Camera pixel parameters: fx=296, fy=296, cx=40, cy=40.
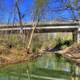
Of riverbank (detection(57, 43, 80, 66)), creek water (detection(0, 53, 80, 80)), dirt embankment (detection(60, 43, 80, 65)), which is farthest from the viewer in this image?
dirt embankment (detection(60, 43, 80, 65))

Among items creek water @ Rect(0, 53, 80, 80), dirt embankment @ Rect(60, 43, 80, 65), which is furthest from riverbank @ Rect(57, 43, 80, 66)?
creek water @ Rect(0, 53, 80, 80)

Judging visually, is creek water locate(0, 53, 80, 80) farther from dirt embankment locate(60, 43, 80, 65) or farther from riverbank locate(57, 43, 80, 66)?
dirt embankment locate(60, 43, 80, 65)

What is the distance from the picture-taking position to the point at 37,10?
35719mm

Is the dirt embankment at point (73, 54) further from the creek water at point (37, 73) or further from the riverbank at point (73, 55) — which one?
the creek water at point (37, 73)

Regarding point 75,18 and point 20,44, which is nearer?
point 75,18

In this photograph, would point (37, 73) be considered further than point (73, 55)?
No

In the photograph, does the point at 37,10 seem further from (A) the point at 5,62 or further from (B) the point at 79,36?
(B) the point at 79,36

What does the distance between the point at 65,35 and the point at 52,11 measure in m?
62.6

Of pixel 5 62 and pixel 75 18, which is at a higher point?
pixel 75 18

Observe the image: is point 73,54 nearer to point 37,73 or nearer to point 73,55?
point 73,55

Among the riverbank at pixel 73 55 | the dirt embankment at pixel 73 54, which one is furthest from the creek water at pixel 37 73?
the dirt embankment at pixel 73 54

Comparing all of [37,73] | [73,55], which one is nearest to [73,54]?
[73,55]

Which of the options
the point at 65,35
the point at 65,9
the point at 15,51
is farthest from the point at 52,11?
the point at 65,35

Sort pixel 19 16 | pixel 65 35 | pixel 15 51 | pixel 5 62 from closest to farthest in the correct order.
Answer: pixel 5 62 → pixel 15 51 → pixel 19 16 → pixel 65 35
